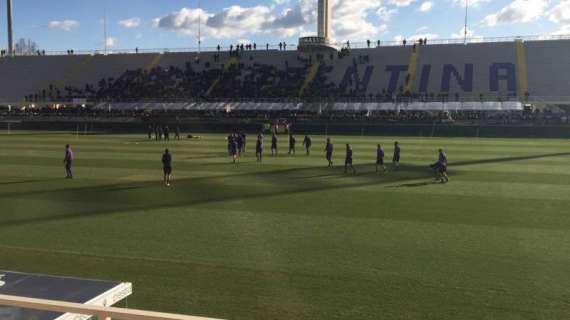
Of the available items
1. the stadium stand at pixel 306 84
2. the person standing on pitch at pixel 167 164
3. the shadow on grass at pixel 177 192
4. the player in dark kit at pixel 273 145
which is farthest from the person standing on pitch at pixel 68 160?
the stadium stand at pixel 306 84

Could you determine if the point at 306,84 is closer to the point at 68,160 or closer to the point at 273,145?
the point at 273,145

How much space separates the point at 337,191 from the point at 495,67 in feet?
166

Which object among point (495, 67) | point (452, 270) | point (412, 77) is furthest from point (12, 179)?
point (495, 67)

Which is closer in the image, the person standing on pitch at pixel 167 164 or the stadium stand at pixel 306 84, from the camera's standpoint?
the person standing on pitch at pixel 167 164

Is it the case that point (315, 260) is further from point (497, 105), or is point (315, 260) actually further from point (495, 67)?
point (495, 67)

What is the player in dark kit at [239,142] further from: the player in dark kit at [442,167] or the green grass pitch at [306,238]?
the player in dark kit at [442,167]

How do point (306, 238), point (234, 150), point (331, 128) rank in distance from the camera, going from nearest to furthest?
point (306, 238)
point (234, 150)
point (331, 128)

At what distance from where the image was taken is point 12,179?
66.2 feet

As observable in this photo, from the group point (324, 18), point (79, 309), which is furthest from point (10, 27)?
point (79, 309)

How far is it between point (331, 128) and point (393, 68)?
2207 cm

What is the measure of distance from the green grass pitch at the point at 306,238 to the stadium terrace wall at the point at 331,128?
20.6 m

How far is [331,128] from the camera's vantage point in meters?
46.8

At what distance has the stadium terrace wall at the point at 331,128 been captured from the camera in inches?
1644

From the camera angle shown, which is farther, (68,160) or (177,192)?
(68,160)
